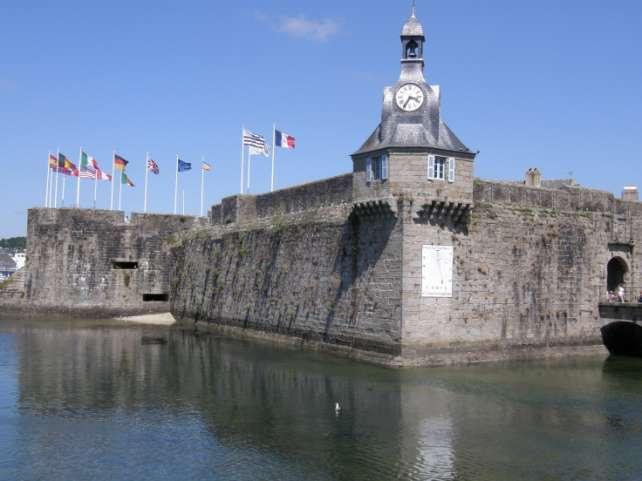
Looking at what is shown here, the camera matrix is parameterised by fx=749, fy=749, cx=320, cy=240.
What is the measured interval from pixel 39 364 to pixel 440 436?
47.1 ft

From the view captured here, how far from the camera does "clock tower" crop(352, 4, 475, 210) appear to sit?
77.1ft

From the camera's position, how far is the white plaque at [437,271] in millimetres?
23500

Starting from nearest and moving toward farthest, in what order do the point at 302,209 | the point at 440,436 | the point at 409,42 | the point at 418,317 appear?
1. the point at 440,436
2. the point at 418,317
3. the point at 409,42
4. the point at 302,209

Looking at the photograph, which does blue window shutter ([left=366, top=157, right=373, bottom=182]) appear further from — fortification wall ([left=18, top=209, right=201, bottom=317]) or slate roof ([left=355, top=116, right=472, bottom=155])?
fortification wall ([left=18, top=209, right=201, bottom=317])

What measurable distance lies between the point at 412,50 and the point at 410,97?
1.91m

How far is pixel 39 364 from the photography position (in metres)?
23.8

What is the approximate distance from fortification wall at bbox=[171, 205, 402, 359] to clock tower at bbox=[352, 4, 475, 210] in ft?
4.17

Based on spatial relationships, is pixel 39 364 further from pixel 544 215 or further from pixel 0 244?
pixel 0 244

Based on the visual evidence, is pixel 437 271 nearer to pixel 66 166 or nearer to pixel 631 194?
pixel 631 194

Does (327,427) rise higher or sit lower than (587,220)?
lower

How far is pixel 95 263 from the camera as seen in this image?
42906 millimetres

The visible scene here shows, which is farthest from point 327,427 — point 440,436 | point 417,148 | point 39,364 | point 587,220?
point 587,220

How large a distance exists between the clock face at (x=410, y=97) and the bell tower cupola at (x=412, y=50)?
22.4 inches

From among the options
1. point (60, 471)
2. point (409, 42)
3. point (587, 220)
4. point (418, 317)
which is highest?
point (409, 42)
